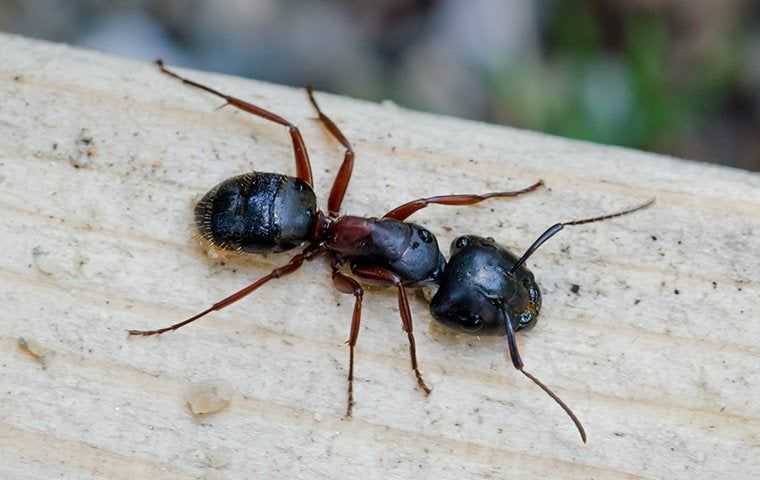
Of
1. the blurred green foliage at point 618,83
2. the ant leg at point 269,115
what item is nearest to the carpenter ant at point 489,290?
the ant leg at point 269,115

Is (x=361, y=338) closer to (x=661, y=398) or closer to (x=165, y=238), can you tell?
(x=165, y=238)

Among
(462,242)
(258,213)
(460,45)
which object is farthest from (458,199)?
(460,45)

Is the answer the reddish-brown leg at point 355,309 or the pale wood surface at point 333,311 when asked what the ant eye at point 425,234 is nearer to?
the pale wood surface at point 333,311

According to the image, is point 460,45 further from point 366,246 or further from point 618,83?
point 366,246

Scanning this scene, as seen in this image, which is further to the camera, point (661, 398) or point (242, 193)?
point (242, 193)

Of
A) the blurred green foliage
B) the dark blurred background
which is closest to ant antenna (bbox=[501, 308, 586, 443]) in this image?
the blurred green foliage

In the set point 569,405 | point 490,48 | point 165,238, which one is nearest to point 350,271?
point 165,238
